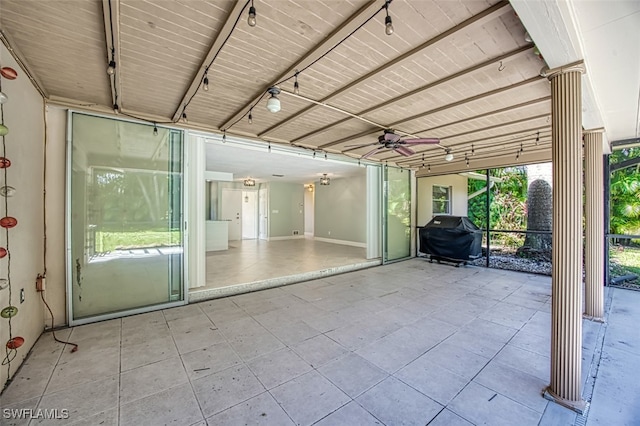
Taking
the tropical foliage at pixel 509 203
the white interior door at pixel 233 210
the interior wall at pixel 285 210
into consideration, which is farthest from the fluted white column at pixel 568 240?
the white interior door at pixel 233 210

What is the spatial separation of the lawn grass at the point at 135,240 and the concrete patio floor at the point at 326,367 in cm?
92

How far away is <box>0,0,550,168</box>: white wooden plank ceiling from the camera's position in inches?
68.4

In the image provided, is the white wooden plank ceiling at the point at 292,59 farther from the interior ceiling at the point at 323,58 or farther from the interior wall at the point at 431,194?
the interior wall at the point at 431,194

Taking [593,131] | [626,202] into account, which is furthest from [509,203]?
[593,131]

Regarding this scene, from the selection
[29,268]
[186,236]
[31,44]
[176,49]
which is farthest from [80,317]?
[176,49]

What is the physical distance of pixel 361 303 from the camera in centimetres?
382

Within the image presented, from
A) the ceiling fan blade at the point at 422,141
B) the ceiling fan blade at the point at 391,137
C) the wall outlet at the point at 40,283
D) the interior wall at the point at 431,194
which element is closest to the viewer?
the wall outlet at the point at 40,283

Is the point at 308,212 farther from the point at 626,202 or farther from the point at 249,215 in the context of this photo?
the point at 626,202

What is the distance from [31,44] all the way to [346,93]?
9.06ft

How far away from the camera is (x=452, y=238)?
646 centimetres

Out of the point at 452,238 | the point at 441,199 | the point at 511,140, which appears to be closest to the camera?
the point at 511,140

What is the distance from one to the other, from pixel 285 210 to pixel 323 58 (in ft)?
29.7

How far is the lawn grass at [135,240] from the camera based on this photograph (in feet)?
10.7

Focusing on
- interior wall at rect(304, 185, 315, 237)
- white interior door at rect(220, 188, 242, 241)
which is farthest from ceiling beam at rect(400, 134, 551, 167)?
white interior door at rect(220, 188, 242, 241)
